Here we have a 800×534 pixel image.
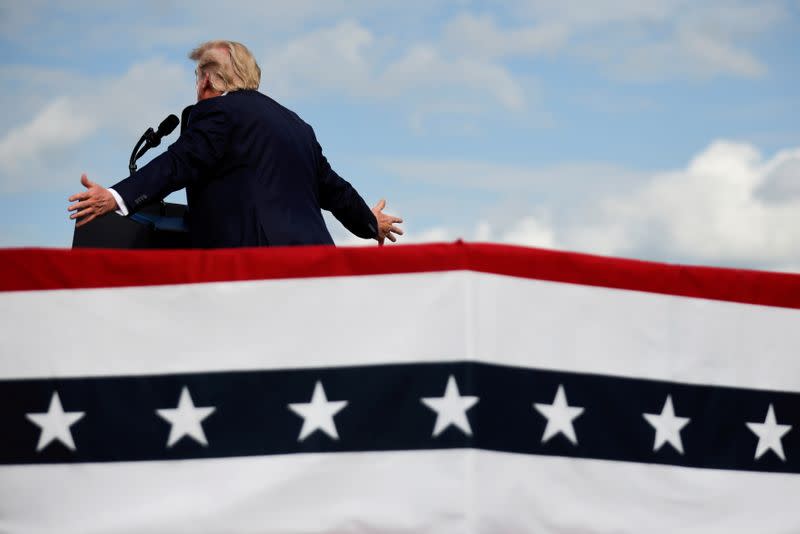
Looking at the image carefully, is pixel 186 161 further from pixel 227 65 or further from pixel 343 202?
pixel 343 202

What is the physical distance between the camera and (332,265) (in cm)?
354

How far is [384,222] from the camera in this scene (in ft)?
19.0

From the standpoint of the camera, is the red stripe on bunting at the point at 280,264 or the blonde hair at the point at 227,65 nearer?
the red stripe on bunting at the point at 280,264

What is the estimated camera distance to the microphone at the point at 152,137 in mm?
4785

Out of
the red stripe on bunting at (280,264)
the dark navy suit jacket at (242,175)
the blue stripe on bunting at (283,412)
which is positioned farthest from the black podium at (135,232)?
the blue stripe on bunting at (283,412)

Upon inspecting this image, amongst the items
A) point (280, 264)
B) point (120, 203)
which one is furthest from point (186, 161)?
point (280, 264)

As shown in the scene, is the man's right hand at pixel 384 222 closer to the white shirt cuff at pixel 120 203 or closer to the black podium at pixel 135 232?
the black podium at pixel 135 232

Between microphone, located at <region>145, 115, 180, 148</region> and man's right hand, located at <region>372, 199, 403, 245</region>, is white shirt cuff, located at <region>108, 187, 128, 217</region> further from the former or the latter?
man's right hand, located at <region>372, 199, 403, 245</region>

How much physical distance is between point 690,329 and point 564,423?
0.63m

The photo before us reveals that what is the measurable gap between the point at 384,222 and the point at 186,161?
160 cm

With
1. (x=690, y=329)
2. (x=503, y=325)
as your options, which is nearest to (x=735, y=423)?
(x=690, y=329)

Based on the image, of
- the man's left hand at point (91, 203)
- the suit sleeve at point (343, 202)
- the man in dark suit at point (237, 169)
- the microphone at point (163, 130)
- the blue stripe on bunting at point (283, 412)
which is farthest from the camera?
the suit sleeve at point (343, 202)

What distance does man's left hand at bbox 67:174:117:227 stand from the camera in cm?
408

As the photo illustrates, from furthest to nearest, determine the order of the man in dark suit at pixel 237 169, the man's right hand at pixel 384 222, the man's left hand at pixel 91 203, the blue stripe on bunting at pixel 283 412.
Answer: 1. the man's right hand at pixel 384 222
2. the man in dark suit at pixel 237 169
3. the man's left hand at pixel 91 203
4. the blue stripe on bunting at pixel 283 412
